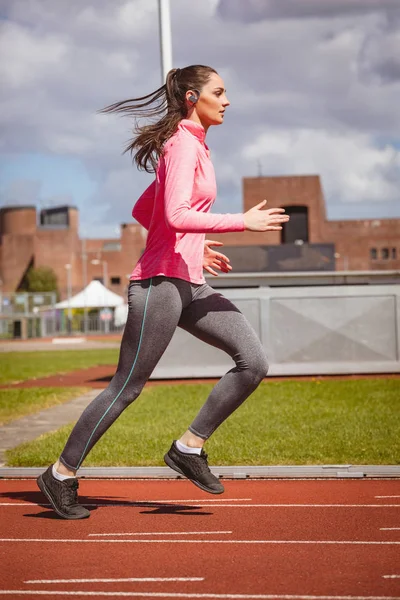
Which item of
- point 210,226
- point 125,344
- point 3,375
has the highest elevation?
point 210,226

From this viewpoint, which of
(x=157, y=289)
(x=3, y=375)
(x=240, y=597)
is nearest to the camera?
(x=240, y=597)

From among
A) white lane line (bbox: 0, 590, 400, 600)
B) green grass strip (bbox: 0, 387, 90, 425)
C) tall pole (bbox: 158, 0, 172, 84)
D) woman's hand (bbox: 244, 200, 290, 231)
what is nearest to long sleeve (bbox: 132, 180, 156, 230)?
woman's hand (bbox: 244, 200, 290, 231)

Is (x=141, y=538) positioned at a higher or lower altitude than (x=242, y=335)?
lower

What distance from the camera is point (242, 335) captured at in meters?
5.33

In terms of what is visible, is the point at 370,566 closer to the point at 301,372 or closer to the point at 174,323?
the point at 174,323

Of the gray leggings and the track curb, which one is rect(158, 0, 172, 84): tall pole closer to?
the track curb

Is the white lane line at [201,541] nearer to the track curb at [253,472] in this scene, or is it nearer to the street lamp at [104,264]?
the track curb at [253,472]

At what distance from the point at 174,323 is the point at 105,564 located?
138 centimetres

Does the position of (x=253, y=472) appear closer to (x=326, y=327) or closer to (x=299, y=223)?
(x=326, y=327)

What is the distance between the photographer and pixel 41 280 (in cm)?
11819

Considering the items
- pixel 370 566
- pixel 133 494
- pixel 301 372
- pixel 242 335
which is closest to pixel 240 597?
pixel 370 566

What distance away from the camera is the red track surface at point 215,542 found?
13.0 feet

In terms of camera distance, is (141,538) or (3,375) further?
(3,375)

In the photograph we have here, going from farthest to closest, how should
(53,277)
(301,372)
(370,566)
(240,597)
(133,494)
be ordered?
(53,277) < (301,372) < (133,494) < (370,566) < (240,597)
